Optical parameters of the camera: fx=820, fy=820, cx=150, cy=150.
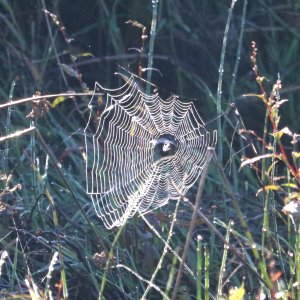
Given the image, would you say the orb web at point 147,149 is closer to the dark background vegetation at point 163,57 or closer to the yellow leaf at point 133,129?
the yellow leaf at point 133,129

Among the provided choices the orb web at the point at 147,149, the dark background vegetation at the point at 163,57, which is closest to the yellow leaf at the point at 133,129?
the orb web at the point at 147,149

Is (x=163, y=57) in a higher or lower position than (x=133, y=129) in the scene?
higher

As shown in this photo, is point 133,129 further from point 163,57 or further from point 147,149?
point 163,57

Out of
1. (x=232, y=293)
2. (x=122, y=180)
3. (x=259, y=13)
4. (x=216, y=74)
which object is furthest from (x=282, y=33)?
(x=232, y=293)

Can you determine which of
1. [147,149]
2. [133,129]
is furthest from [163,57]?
[133,129]

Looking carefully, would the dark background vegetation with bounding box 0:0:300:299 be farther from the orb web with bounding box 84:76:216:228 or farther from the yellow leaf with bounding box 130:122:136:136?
the yellow leaf with bounding box 130:122:136:136

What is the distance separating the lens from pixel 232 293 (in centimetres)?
136

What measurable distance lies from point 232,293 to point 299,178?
0.36m

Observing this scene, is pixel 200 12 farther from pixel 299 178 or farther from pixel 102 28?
pixel 299 178

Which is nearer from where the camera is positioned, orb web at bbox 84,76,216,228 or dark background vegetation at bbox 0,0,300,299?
orb web at bbox 84,76,216,228

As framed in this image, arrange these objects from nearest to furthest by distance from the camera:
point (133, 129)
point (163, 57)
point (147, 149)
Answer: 1. point (133, 129)
2. point (147, 149)
3. point (163, 57)

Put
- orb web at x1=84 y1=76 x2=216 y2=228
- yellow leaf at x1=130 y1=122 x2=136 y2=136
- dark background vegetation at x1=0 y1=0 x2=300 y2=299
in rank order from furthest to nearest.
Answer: dark background vegetation at x1=0 y1=0 x2=300 y2=299, orb web at x1=84 y1=76 x2=216 y2=228, yellow leaf at x1=130 y1=122 x2=136 y2=136

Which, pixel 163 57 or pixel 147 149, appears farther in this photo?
pixel 163 57

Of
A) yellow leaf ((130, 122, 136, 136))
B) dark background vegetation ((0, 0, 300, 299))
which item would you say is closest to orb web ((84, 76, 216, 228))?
yellow leaf ((130, 122, 136, 136))
